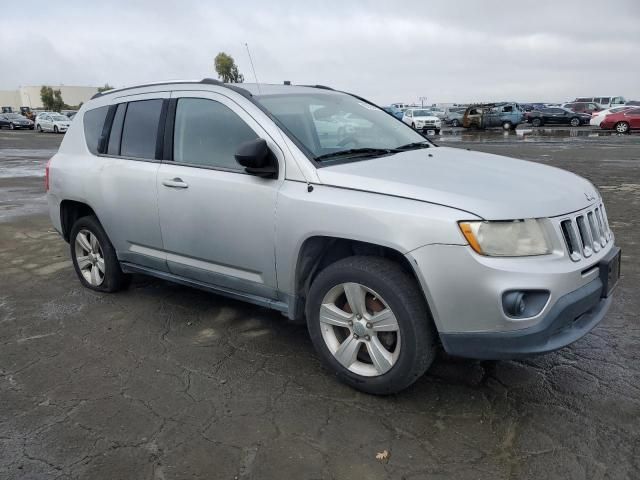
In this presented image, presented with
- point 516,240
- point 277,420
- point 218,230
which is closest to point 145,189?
point 218,230

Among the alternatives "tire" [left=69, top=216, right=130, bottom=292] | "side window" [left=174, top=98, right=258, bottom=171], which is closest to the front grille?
"side window" [left=174, top=98, right=258, bottom=171]

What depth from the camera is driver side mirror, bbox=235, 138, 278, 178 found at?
313cm

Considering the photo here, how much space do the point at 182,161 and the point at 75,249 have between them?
6.14ft

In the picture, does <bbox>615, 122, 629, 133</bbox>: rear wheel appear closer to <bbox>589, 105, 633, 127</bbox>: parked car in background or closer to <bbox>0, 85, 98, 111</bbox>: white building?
<bbox>589, 105, 633, 127</bbox>: parked car in background

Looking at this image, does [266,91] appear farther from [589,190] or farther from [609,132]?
[609,132]

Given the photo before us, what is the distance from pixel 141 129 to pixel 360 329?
8.13 ft

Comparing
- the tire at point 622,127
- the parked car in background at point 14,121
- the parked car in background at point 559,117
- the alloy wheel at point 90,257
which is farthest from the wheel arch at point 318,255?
the parked car in background at point 14,121

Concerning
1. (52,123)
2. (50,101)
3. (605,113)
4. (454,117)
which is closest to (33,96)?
(50,101)

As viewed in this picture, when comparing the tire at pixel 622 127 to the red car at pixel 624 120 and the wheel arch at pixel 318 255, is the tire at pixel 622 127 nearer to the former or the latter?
the red car at pixel 624 120

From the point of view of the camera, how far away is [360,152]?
353 cm

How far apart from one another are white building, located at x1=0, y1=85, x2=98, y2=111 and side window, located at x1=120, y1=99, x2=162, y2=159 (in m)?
122

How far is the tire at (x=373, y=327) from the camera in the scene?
9.23ft

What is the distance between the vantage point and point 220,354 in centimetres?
368

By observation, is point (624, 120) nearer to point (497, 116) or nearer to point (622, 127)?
point (622, 127)
